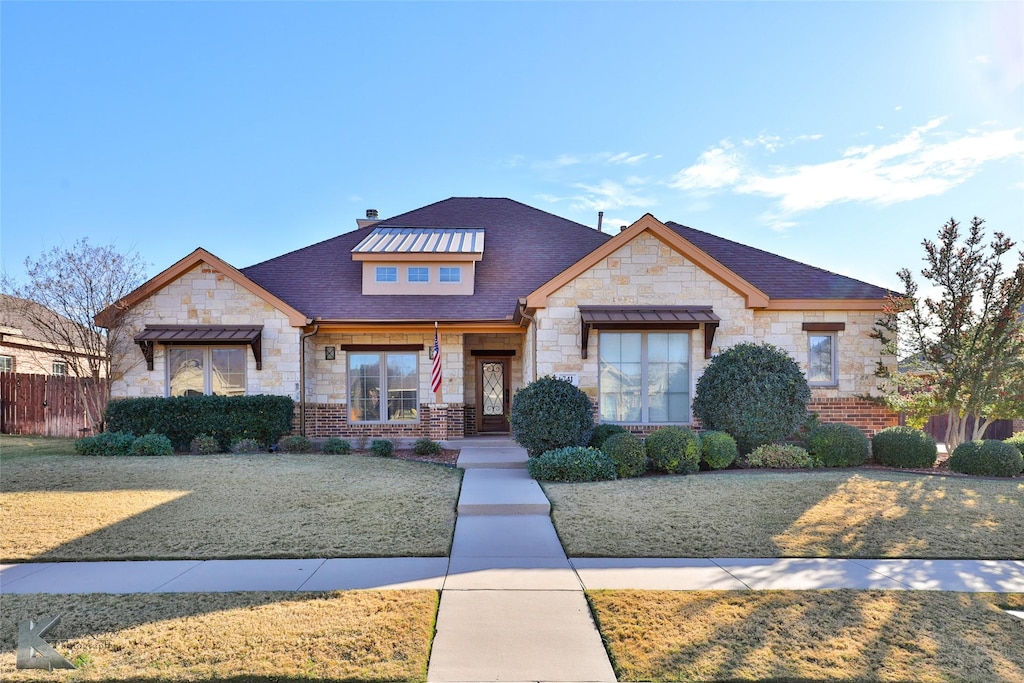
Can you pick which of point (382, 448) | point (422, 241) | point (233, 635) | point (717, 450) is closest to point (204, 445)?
point (382, 448)

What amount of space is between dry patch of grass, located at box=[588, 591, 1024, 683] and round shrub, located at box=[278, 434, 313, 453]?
977cm

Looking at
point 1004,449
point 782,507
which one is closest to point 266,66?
point 782,507

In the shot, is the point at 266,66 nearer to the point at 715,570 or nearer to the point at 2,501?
the point at 2,501

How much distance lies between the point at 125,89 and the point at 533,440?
34.5 ft

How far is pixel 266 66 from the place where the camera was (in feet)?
35.9

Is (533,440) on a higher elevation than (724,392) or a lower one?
lower

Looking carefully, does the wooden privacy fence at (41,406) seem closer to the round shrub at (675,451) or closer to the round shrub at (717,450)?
the round shrub at (675,451)

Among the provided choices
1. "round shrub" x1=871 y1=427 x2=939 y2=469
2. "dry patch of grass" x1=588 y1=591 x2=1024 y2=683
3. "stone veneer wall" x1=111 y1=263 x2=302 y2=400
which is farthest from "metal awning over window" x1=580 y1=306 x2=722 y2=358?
"dry patch of grass" x1=588 y1=591 x2=1024 y2=683

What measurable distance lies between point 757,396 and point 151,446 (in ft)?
40.4

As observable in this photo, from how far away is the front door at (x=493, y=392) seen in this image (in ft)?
55.2

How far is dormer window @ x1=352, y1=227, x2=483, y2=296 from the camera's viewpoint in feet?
50.9

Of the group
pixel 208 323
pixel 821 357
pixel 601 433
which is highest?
pixel 208 323

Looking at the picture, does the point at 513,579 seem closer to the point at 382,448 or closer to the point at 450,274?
the point at 382,448

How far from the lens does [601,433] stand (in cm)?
1130
